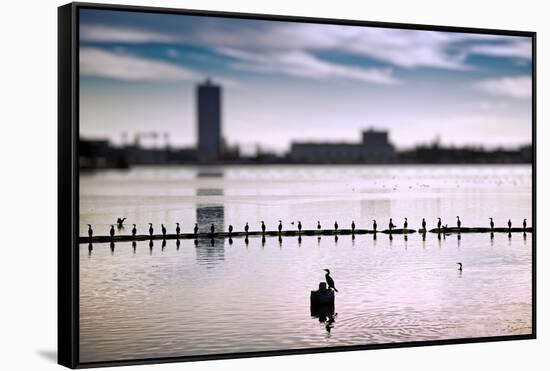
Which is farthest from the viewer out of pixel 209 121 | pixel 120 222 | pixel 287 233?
pixel 287 233

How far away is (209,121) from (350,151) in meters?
1.40

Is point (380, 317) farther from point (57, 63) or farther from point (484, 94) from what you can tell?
point (57, 63)

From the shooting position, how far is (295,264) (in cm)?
1075

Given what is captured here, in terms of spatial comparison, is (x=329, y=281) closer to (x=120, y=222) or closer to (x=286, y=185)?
(x=286, y=185)

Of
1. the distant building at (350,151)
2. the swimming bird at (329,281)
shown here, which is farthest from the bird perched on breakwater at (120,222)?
the swimming bird at (329,281)

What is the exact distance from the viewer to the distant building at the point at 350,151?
10891 mm

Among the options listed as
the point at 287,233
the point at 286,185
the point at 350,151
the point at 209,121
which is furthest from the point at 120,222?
the point at 350,151

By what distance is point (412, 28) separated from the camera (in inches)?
430

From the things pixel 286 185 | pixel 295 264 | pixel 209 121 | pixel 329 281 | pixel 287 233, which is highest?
pixel 209 121

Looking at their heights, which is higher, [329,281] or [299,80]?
[299,80]

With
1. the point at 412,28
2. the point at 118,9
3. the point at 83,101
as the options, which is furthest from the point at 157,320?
the point at 412,28

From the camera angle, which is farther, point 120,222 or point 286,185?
point 286,185

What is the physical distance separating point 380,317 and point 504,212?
5.48ft

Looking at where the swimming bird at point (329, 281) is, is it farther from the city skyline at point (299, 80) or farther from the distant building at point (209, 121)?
the distant building at point (209, 121)
